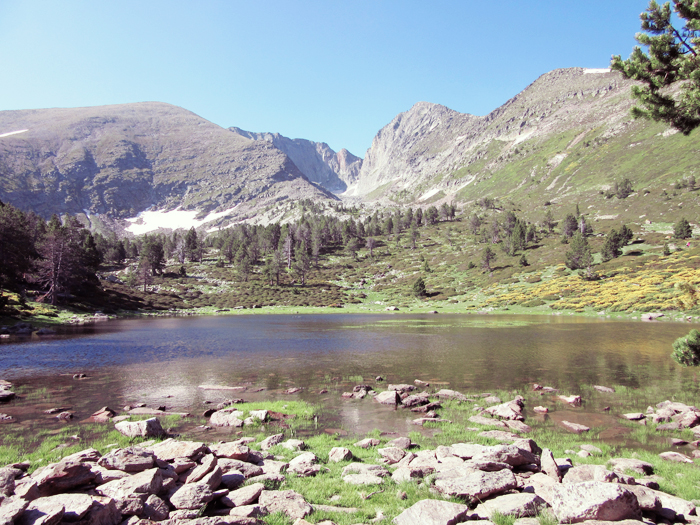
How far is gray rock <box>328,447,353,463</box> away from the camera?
10945 millimetres

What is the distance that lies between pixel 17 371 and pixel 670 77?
42.3 metres

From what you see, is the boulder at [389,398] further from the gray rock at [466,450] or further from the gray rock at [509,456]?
the gray rock at [509,456]

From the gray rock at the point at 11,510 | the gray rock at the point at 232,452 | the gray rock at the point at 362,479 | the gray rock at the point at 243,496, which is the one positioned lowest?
the gray rock at the point at 362,479

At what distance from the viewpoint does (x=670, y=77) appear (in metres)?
14.4

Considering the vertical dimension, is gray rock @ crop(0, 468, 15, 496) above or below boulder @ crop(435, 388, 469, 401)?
above

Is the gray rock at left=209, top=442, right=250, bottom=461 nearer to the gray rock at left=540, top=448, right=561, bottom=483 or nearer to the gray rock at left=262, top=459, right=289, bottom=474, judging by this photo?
the gray rock at left=262, top=459, right=289, bottom=474

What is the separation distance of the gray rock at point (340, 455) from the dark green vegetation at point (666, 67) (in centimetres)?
1758

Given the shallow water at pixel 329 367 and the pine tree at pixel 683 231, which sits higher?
the pine tree at pixel 683 231

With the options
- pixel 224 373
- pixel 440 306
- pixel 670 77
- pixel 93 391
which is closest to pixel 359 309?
pixel 440 306

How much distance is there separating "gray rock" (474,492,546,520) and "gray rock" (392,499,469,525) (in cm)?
44

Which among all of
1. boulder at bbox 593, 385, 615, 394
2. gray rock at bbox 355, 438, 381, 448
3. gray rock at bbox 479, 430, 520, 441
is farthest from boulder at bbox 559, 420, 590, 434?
gray rock at bbox 355, 438, 381, 448

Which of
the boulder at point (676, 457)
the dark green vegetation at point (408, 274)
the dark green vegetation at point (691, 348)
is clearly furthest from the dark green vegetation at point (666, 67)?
the dark green vegetation at point (408, 274)

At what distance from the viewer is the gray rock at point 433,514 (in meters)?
6.92

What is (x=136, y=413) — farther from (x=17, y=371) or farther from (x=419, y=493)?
(x=17, y=371)
